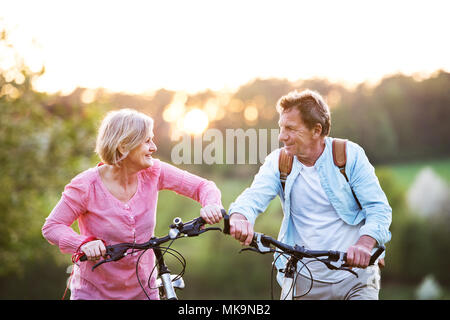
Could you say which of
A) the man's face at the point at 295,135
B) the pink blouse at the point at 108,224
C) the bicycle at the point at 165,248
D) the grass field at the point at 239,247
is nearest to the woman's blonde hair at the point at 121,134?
the pink blouse at the point at 108,224

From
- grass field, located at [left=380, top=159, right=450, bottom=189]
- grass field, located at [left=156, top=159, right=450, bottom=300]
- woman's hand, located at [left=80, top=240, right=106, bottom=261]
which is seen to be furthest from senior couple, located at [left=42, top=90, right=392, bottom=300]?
grass field, located at [left=380, top=159, right=450, bottom=189]

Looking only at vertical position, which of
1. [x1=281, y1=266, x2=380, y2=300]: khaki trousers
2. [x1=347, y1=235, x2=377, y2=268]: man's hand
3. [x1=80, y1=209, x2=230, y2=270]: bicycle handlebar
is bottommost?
[x1=281, y1=266, x2=380, y2=300]: khaki trousers

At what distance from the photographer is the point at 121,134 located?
11.0 ft

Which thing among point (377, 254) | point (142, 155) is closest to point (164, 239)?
point (142, 155)

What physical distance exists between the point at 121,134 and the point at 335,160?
1402mm

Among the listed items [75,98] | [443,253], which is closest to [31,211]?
[75,98]

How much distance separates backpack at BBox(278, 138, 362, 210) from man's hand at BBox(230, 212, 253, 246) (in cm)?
53

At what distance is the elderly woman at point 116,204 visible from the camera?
131 inches

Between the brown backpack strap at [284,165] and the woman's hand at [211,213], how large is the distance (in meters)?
0.58

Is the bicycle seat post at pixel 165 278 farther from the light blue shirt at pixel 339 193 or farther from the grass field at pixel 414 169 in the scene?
the grass field at pixel 414 169

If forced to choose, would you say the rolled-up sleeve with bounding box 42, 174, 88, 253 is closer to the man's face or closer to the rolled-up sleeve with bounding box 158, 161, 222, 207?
the rolled-up sleeve with bounding box 158, 161, 222, 207

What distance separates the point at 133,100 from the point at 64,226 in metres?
11.6

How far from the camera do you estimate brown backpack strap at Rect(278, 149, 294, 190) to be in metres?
3.59
